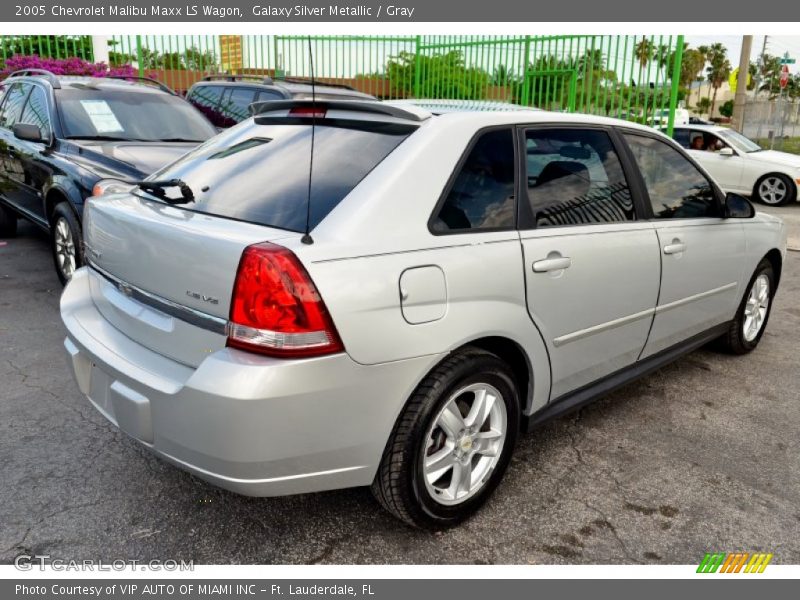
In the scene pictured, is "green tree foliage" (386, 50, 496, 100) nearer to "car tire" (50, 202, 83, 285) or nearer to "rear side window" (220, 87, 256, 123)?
"rear side window" (220, 87, 256, 123)

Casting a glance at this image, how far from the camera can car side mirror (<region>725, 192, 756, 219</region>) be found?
4074mm

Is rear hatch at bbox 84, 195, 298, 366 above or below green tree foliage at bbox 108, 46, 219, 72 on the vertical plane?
below

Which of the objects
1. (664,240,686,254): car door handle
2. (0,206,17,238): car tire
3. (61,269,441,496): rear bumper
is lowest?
(0,206,17,238): car tire

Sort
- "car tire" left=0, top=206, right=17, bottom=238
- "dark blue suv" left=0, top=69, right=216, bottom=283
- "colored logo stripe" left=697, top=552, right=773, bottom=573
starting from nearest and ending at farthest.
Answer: "colored logo stripe" left=697, top=552, right=773, bottom=573
"dark blue suv" left=0, top=69, right=216, bottom=283
"car tire" left=0, top=206, right=17, bottom=238

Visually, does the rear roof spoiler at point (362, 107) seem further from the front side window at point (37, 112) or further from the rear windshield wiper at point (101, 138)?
the front side window at point (37, 112)

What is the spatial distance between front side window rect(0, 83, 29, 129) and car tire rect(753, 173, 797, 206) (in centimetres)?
1242

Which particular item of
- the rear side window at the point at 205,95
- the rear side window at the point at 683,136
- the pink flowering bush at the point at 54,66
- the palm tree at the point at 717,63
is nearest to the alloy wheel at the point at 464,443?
the rear side window at the point at 205,95

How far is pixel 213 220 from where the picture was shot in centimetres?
246

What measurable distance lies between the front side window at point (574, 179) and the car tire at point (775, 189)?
37.2ft

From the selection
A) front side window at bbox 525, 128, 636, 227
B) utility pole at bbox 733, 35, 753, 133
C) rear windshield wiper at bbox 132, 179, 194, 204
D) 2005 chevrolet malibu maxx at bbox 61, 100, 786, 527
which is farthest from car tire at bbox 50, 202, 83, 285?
utility pole at bbox 733, 35, 753, 133

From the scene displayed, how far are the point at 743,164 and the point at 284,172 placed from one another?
12.9 meters

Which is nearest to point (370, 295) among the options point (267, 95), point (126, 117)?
point (126, 117)

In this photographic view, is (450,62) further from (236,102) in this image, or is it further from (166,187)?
(166,187)

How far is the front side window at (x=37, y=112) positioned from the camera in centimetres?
608
